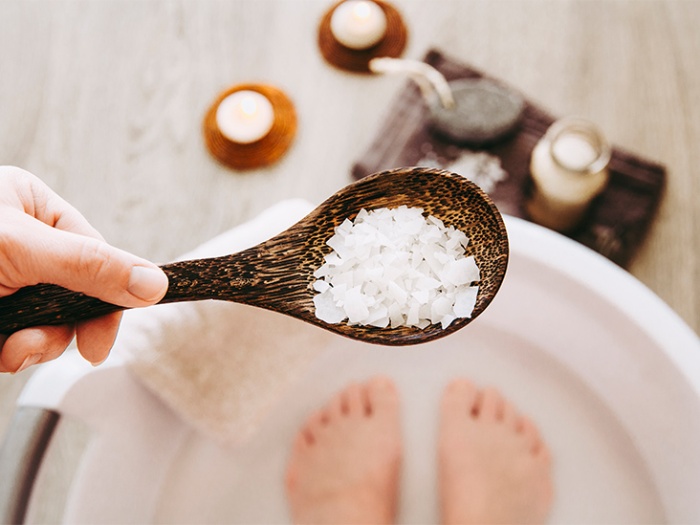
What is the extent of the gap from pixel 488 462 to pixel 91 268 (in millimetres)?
702

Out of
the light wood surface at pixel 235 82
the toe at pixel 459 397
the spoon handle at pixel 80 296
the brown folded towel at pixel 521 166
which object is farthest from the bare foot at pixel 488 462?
the spoon handle at pixel 80 296

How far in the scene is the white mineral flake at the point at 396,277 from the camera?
0.56m

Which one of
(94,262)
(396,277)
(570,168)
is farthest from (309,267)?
(570,168)

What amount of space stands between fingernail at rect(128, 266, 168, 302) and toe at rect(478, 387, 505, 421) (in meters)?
0.61

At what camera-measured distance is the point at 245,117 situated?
3.25 ft

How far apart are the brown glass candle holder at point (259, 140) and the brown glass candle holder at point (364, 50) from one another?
0.37ft

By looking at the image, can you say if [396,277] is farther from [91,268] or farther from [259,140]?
[259,140]

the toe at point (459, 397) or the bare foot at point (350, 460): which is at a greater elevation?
the toe at point (459, 397)

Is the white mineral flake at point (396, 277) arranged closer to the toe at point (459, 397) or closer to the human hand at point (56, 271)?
the human hand at point (56, 271)

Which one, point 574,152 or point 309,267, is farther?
point 574,152

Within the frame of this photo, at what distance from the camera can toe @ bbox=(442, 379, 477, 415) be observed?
38.2 inches

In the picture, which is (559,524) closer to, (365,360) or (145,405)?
(365,360)

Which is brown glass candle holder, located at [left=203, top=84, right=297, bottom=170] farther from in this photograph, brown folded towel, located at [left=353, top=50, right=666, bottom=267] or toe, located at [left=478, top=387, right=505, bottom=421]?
toe, located at [left=478, top=387, right=505, bottom=421]

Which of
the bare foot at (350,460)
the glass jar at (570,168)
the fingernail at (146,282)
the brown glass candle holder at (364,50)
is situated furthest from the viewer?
the brown glass candle holder at (364,50)
